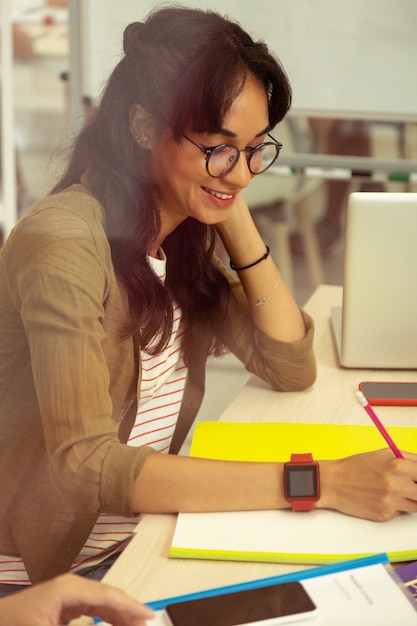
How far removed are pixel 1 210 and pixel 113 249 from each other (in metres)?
1.37

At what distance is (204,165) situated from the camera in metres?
0.94

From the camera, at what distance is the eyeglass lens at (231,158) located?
3.05ft

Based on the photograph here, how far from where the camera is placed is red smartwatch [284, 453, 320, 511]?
769mm

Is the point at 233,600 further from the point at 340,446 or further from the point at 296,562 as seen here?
the point at 340,446

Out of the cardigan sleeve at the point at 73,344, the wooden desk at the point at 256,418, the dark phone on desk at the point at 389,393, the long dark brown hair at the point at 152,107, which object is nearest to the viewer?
the wooden desk at the point at 256,418

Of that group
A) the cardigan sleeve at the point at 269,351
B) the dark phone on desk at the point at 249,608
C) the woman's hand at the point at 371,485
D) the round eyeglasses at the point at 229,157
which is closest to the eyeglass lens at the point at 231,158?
the round eyeglasses at the point at 229,157

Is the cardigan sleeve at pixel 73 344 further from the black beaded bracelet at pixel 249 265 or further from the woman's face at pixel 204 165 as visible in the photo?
the black beaded bracelet at pixel 249 265

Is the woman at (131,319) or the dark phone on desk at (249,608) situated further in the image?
the woman at (131,319)

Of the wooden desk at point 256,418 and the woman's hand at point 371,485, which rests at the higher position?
the woman's hand at point 371,485

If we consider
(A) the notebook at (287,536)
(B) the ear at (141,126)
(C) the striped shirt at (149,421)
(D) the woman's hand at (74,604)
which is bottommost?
(C) the striped shirt at (149,421)

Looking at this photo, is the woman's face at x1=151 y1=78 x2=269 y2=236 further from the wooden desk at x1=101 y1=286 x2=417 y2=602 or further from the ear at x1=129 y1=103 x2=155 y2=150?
the wooden desk at x1=101 y1=286 x2=417 y2=602

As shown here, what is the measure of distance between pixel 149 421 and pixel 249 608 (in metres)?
0.48

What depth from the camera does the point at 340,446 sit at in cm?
90

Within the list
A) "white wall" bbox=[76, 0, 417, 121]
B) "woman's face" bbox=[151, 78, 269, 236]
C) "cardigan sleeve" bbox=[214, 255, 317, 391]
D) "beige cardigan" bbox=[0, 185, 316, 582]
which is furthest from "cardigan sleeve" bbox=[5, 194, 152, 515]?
"white wall" bbox=[76, 0, 417, 121]
